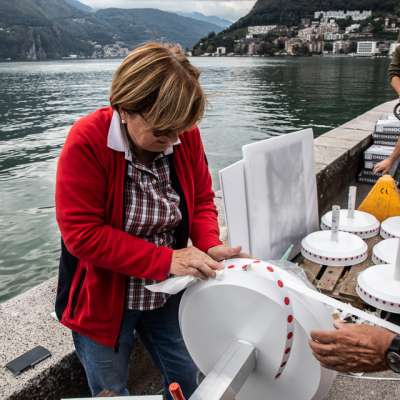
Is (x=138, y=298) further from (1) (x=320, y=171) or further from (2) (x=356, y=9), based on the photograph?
(2) (x=356, y=9)

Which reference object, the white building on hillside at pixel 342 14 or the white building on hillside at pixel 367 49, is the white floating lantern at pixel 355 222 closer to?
the white building on hillside at pixel 367 49

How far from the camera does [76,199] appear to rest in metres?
1.41

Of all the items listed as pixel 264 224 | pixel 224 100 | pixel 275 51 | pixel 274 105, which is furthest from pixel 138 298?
pixel 275 51

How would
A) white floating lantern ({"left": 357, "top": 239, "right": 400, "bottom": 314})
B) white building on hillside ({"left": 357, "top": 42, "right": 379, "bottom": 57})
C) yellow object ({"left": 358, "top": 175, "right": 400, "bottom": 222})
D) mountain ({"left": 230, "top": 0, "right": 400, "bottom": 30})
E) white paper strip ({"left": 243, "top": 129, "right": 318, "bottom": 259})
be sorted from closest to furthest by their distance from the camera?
1. white floating lantern ({"left": 357, "top": 239, "right": 400, "bottom": 314})
2. white paper strip ({"left": 243, "top": 129, "right": 318, "bottom": 259})
3. yellow object ({"left": 358, "top": 175, "right": 400, "bottom": 222})
4. white building on hillside ({"left": 357, "top": 42, "right": 379, "bottom": 57})
5. mountain ({"left": 230, "top": 0, "right": 400, "bottom": 30})

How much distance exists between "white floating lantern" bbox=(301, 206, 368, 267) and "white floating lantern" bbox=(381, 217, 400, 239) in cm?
35

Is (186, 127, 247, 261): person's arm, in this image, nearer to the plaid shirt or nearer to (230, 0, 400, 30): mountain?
Result: the plaid shirt

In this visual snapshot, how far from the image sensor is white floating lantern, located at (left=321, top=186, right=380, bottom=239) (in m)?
3.46

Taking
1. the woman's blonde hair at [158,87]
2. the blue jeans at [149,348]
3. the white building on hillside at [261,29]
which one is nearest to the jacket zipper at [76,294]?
the blue jeans at [149,348]

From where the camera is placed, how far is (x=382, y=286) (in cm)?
260

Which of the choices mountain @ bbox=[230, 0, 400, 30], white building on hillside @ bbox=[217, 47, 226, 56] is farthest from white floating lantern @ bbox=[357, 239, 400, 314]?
mountain @ bbox=[230, 0, 400, 30]

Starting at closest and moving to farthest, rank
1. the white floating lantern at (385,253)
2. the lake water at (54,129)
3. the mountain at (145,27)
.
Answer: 1. the mountain at (145,27)
2. the white floating lantern at (385,253)
3. the lake water at (54,129)

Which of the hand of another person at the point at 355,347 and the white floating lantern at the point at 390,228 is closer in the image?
the hand of another person at the point at 355,347

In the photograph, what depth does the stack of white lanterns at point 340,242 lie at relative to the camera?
10.0ft

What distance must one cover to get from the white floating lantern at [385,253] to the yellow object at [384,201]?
653mm
